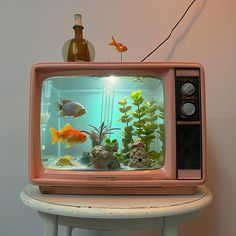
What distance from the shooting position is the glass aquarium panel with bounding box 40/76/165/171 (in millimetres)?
672

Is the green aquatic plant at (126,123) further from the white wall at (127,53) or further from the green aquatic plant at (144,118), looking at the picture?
the white wall at (127,53)

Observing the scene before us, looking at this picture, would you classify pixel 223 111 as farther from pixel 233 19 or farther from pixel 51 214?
pixel 51 214

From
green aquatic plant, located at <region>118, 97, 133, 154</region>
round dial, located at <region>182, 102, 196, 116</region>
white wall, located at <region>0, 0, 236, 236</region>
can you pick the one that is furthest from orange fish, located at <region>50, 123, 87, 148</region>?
white wall, located at <region>0, 0, 236, 236</region>

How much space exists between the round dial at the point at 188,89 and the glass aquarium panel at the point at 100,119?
0.20ft

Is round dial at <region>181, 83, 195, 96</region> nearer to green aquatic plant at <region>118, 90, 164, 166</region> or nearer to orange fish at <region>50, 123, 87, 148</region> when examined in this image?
green aquatic plant at <region>118, 90, 164, 166</region>

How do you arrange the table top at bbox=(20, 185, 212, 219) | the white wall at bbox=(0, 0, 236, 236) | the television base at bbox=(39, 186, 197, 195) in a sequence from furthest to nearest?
the white wall at bbox=(0, 0, 236, 236)
the television base at bbox=(39, 186, 197, 195)
the table top at bbox=(20, 185, 212, 219)

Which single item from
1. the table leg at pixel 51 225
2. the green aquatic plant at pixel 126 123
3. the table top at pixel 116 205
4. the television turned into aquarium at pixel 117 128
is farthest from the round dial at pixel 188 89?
the table leg at pixel 51 225

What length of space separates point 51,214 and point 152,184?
24cm

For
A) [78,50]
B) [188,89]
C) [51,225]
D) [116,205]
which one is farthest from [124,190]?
[78,50]

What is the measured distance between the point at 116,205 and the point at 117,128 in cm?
20

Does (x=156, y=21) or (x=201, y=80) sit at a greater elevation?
(x=156, y=21)

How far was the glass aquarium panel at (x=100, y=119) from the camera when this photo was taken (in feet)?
2.20

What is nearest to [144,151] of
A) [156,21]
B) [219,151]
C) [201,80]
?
[201,80]

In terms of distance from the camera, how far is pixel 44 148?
26.1 inches
